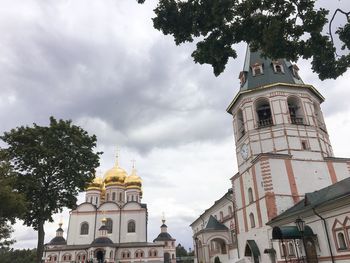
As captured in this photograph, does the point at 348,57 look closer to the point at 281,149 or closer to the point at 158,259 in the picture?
the point at 281,149

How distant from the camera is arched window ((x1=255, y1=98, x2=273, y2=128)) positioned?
2666cm

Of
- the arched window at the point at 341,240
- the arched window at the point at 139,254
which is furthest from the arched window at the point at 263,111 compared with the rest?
the arched window at the point at 139,254

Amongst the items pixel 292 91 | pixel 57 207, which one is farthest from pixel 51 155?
pixel 292 91

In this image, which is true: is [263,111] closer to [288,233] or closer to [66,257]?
[288,233]

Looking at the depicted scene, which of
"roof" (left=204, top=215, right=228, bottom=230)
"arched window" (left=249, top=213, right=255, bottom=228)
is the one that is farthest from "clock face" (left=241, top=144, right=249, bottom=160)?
"roof" (left=204, top=215, right=228, bottom=230)

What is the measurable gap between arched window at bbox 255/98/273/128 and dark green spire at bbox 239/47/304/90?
5.09ft

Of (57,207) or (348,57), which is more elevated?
(348,57)

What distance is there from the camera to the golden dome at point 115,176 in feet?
206

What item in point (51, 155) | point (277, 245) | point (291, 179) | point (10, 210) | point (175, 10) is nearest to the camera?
point (175, 10)

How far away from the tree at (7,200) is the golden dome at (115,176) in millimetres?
44677

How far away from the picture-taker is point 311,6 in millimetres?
8906

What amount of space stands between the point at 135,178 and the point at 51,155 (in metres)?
45.9

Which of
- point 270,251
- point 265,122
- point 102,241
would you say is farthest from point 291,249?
point 102,241

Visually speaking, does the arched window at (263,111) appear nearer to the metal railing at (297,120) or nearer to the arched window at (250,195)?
the metal railing at (297,120)
